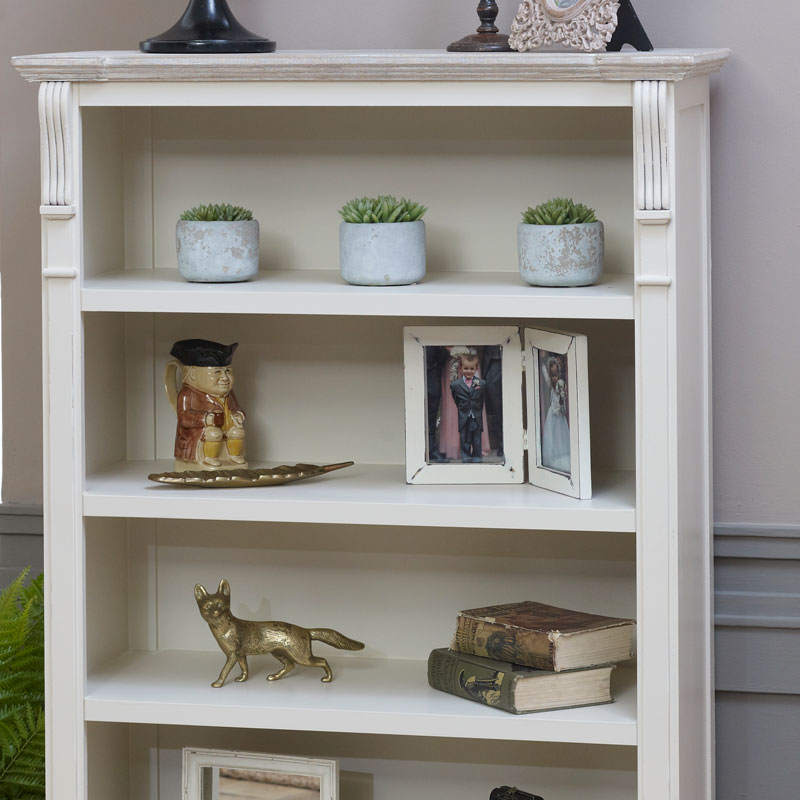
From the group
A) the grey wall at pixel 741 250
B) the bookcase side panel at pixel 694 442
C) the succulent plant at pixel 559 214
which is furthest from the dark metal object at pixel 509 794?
the succulent plant at pixel 559 214

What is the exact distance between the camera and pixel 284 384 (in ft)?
6.39

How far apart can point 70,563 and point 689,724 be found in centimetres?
91

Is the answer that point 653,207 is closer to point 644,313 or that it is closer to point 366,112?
point 644,313

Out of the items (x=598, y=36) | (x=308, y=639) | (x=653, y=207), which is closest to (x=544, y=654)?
(x=308, y=639)

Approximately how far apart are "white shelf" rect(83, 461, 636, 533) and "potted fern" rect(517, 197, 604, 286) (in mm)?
306

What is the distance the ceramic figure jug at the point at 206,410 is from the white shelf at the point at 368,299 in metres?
0.12

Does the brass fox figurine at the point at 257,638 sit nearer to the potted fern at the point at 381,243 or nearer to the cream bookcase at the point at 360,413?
the cream bookcase at the point at 360,413

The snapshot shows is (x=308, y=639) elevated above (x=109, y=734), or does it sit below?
above

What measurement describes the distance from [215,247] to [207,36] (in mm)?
289

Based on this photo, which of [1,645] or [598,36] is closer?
[598,36]

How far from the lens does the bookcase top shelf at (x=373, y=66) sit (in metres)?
1.49

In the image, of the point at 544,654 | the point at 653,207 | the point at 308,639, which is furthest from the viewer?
the point at 308,639

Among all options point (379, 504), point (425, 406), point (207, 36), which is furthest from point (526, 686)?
point (207, 36)

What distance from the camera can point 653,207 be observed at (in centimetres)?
151
